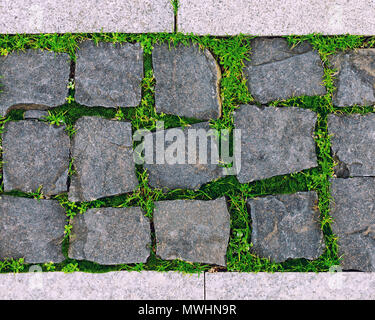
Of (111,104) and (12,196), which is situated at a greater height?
(111,104)

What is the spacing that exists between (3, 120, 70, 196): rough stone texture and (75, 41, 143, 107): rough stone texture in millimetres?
344

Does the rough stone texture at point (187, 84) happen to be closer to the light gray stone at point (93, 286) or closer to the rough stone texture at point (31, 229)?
the rough stone texture at point (31, 229)

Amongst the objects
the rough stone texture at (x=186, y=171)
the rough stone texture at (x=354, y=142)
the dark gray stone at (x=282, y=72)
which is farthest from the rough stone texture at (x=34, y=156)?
the rough stone texture at (x=354, y=142)

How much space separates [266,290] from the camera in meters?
2.75

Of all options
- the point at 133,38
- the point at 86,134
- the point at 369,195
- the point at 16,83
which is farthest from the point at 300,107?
the point at 16,83

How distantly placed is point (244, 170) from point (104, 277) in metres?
1.29

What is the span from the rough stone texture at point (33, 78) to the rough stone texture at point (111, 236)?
2.92 feet

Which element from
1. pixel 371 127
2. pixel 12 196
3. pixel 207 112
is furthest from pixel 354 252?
pixel 12 196

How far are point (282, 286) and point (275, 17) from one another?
1.98 m

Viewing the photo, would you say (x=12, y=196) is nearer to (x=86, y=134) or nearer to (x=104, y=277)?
(x=86, y=134)

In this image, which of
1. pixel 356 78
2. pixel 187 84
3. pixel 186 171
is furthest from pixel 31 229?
pixel 356 78

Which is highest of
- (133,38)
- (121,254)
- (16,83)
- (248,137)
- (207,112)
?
(133,38)

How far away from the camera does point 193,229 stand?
8.82 feet

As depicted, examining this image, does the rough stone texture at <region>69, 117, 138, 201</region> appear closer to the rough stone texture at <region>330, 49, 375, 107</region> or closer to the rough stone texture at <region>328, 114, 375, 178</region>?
the rough stone texture at <region>328, 114, 375, 178</region>
